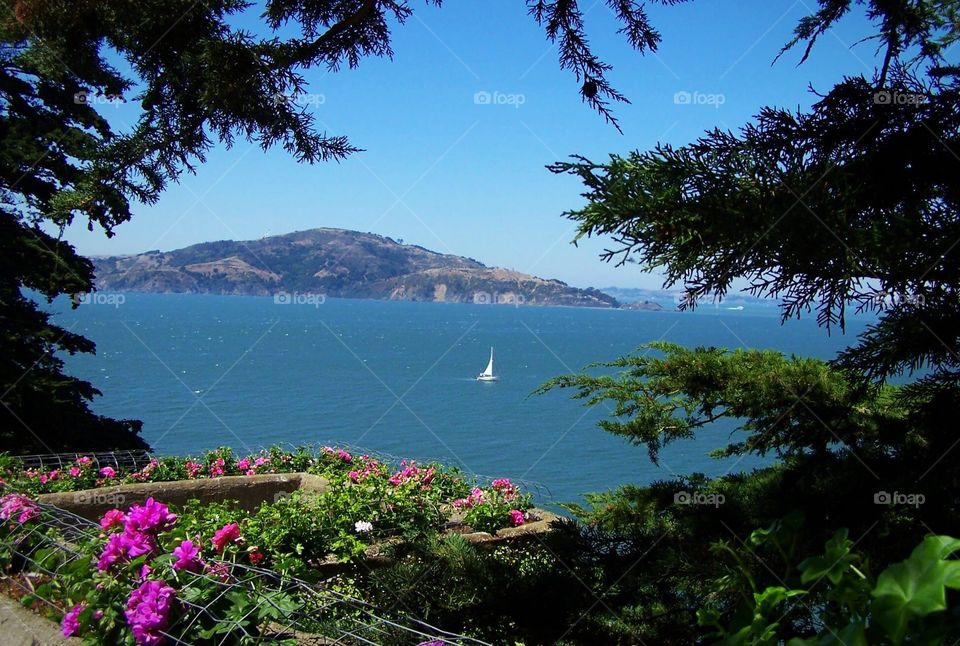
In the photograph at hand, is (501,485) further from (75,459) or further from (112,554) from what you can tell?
(75,459)

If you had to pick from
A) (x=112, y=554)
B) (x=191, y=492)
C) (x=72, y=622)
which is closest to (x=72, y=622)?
(x=72, y=622)

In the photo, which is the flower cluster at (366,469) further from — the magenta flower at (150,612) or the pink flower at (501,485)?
the magenta flower at (150,612)

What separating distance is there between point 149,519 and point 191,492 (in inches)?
150

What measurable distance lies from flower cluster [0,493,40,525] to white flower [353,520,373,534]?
1.75 meters

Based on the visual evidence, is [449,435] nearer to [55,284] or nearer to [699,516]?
[55,284]

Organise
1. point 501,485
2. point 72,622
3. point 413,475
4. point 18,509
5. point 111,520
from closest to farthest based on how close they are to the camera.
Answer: point 72,622
point 111,520
point 18,509
point 501,485
point 413,475

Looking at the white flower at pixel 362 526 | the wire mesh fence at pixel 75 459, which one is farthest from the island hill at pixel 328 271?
the white flower at pixel 362 526

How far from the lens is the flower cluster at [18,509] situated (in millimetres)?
3080

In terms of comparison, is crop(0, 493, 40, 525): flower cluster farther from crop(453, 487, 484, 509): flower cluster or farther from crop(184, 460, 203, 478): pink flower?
crop(184, 460, 203, 478): pink flower

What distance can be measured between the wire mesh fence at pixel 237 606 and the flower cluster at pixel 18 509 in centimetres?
19

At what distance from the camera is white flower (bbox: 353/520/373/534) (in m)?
4.52

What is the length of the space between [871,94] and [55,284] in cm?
1075

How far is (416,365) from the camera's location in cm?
6538

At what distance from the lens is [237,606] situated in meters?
2.10
